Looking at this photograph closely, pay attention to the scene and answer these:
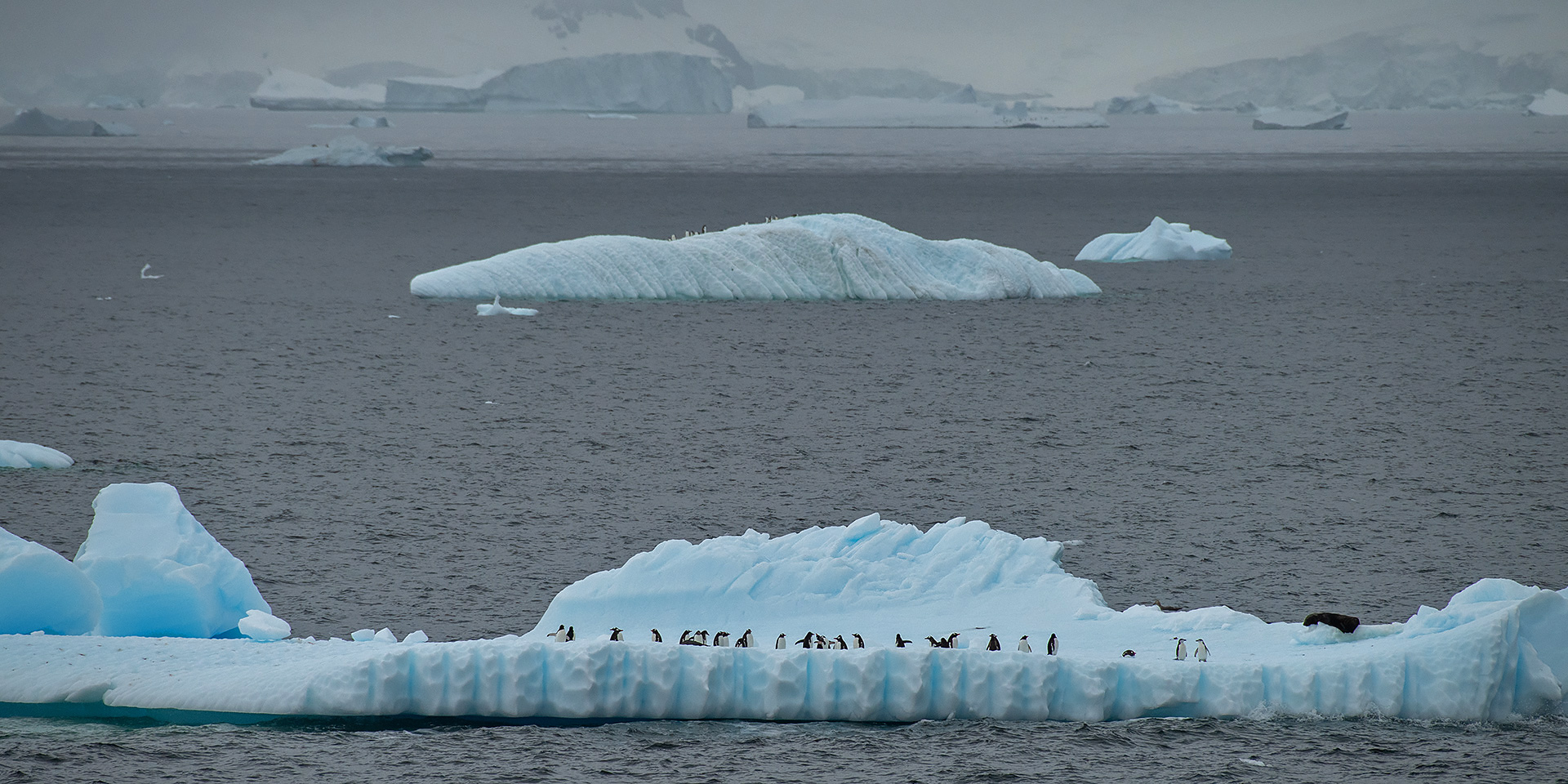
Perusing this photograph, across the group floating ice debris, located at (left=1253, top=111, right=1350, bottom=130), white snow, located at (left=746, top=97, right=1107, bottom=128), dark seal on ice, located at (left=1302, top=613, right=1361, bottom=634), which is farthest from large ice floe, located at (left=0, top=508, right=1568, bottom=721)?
floating ice debris, located at (left=1253, top=111, right=1350, bottom=130)

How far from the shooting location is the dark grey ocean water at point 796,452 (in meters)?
5.93

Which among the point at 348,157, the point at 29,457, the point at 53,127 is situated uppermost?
the point at 53,127

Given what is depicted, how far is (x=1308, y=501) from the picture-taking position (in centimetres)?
993

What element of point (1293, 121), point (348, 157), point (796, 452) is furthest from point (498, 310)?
point (1293, 121)

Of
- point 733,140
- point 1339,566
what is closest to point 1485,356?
point 1339,566

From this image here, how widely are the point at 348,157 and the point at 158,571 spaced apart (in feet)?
189

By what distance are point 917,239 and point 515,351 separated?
6989mm

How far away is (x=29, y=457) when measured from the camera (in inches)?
412

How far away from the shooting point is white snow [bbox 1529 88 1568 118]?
463 ft

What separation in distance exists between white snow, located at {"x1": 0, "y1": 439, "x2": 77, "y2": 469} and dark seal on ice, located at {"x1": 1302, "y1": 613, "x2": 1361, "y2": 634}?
26.4ft

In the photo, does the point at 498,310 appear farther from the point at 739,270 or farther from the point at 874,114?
the point at 874,114

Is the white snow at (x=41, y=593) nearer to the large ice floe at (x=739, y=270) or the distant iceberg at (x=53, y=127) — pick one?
the large ice floe at (x=739, y=270)

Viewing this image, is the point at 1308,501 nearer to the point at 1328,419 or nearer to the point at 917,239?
the point at 1328,419

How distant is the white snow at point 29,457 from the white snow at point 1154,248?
1873 centimetres
